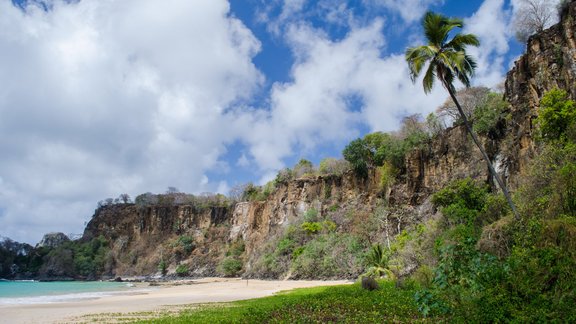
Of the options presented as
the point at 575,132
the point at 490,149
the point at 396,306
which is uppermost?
the point at 490,149

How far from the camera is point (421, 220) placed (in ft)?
123

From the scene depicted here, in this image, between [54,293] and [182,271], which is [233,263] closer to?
[182,271]

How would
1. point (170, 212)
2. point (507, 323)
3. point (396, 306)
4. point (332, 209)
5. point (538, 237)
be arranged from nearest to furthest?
point (507, 323)
point (538, 237)
point (396, 306)
point (332, 209)
point (170, 212)

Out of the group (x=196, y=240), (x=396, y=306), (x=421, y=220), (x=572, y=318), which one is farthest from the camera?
(x=196, y=240)

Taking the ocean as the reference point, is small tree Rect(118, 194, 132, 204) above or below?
above

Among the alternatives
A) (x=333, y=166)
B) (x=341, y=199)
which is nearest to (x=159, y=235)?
(x=333, y=166)

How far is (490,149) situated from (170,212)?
80.8 m

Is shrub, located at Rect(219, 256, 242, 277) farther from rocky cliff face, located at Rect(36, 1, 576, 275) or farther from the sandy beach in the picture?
the sandy beach

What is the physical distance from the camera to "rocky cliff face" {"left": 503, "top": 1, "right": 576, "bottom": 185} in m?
22.6

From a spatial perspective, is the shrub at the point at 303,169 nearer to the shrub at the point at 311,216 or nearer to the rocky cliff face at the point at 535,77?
the shrub at the point at 311,216

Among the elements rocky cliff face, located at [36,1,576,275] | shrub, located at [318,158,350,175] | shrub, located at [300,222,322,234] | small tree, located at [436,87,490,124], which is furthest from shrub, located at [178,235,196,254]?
small tree, located at [436,87,490,124]

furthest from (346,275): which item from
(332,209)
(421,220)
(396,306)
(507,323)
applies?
(507,323)

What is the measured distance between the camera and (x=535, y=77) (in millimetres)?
24531

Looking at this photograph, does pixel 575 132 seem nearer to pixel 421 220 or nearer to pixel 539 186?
pixel 539 186
